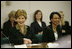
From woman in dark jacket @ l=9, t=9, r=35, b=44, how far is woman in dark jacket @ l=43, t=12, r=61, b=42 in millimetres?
Result: 145

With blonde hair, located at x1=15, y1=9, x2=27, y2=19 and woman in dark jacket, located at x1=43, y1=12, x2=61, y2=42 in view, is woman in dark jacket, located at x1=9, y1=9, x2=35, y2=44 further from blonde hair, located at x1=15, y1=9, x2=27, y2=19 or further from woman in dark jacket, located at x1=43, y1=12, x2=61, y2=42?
woman in dark jacket, located at x1=43, y1=12, x2=61, y2=42

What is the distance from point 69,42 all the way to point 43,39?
26cm

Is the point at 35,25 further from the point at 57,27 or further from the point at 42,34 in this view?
the point at 57,27

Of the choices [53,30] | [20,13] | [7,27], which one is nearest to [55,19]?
[53,30]

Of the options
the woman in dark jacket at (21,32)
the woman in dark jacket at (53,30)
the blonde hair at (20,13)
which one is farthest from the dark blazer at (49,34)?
the blonde hair at (20,13)

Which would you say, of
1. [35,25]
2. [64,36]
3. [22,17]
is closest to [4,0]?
[22,17]

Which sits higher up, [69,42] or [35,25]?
[35,25]

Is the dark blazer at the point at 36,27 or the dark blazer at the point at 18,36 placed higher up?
the dark blazer at the point at 36,27

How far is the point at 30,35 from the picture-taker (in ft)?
5.20

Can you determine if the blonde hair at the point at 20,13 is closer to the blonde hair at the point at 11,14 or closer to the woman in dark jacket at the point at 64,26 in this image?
the blonde hair at the point at 11,14

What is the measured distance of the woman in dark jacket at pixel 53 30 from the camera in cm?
161

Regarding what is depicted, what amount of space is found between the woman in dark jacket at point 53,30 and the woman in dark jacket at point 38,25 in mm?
41

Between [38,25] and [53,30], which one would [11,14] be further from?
[53,30]

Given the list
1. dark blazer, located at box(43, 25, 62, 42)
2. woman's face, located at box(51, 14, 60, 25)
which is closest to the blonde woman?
dark blazer, located at box(43, 25, 62, 42)
